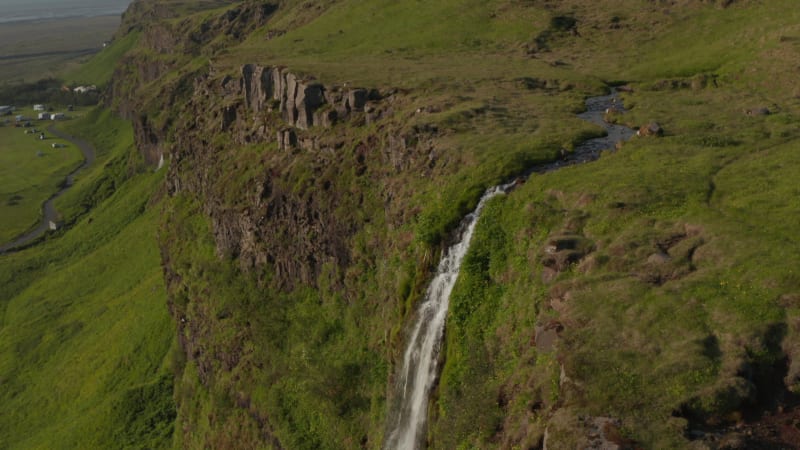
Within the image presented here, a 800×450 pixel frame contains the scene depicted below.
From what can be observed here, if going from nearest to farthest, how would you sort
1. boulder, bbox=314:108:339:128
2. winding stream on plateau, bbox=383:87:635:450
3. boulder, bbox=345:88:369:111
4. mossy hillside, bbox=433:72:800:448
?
mossy hillside, bbox=433:72:800:448 < winding stream on plateau, bbox=383:87:635:450 < boulder, bbox=345:88:369:111 < boulder, bbox=314:108:339:128

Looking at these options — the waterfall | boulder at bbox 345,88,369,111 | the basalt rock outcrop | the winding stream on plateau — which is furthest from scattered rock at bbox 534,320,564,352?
the waterfall

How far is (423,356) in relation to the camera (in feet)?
115

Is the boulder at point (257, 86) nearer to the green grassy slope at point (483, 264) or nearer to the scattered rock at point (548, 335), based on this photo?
the green grassy slope at point (483, 264)

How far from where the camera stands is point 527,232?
115ft

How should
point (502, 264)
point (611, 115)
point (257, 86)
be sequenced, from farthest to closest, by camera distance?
point (257, 86), point (611, 115), point (502, 264)

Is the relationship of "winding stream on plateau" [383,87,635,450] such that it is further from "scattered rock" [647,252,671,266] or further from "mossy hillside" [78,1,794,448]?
"scattered rock" [647,252,671,266]

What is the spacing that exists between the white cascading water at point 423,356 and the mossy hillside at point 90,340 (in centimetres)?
4633

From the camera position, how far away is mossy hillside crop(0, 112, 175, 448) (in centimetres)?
7631

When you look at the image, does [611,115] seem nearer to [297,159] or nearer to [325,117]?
[325,117]

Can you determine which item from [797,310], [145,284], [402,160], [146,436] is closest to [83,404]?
[146,436]

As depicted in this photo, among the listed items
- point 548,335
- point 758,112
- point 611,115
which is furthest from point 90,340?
point 758,112

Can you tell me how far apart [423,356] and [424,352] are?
0.24 meters

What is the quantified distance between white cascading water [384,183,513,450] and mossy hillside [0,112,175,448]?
46328mm

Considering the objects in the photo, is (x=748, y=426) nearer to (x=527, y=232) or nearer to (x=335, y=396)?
(x=527, y=232)
